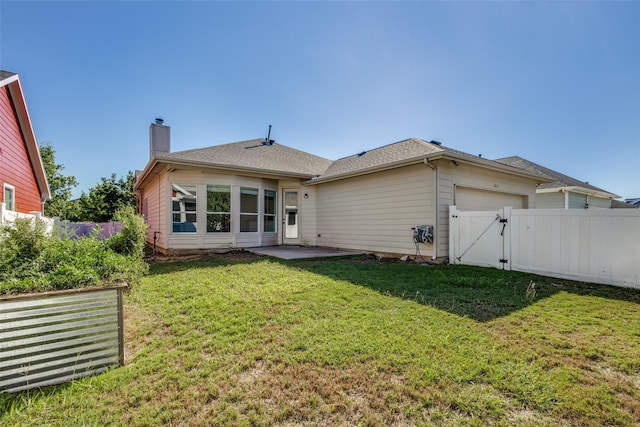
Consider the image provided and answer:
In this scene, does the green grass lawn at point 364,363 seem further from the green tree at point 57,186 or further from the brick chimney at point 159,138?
the green tree at point 57,186

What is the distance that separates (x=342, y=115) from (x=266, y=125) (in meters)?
4.41

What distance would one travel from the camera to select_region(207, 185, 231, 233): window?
9.84 metres

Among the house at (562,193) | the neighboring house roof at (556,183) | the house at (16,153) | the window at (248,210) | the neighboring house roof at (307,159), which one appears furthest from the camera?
the house at (562,193)

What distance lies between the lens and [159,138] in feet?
47.9

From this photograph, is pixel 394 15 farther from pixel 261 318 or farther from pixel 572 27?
pixel 261 318

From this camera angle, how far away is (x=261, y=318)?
349cm

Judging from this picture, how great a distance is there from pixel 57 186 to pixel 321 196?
92.5 ft

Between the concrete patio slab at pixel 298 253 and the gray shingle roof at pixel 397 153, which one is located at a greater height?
the gray shingle roof at pixel 397 153

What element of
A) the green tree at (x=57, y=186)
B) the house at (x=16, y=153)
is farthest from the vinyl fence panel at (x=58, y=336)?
the green tree at (x=57, y=186)

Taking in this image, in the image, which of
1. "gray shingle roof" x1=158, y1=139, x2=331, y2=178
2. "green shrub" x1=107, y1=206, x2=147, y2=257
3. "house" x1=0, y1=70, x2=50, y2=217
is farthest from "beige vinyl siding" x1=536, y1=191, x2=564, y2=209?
"house" x1=0, y1=70, x2=50, y2=217

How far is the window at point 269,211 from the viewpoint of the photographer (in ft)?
36.3

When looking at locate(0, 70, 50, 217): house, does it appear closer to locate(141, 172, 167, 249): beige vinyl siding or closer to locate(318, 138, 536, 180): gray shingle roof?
locate(141, 172, 167, 249): beige vinyl siding

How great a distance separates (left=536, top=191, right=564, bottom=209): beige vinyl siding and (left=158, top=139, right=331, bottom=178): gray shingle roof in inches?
428

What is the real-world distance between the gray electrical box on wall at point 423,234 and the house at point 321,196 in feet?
0.14
